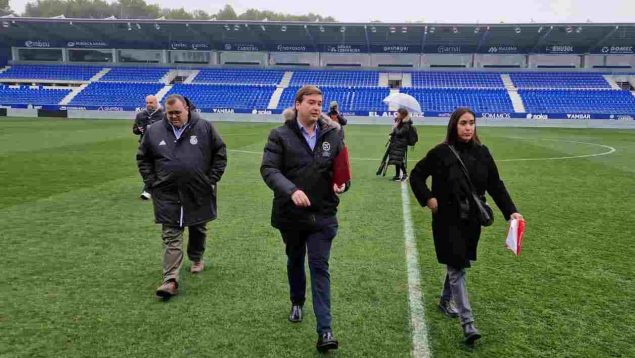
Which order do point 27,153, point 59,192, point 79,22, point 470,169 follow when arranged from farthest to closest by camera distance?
1. point 79,22
2. point 27,153
3. point 59,192
4. point 470,169

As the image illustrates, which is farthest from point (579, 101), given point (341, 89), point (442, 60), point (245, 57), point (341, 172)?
point (341, 172)

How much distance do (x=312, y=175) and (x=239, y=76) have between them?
5326 centimetres

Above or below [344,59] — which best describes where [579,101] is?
below

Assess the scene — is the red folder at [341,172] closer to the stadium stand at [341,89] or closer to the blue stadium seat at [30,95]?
the stadium stand at [341,89]

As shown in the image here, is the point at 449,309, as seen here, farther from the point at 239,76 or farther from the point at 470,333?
the point at 239,76

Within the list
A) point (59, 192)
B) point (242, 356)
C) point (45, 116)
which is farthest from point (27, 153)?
point (45, 116)

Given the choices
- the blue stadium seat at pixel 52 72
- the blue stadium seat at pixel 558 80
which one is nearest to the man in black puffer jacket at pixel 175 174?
the blue stadium seat at pixel 558 80

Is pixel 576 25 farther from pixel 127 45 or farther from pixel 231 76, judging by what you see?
pixel 127 45

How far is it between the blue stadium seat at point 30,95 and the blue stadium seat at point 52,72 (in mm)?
3322

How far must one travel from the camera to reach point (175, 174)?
5.18 m

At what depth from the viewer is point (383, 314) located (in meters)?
4.75

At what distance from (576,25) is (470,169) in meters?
50.0

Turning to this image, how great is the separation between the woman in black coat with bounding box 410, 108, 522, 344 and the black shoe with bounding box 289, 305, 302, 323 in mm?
1330

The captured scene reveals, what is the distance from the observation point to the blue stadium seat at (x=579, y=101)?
4481 centimetres
